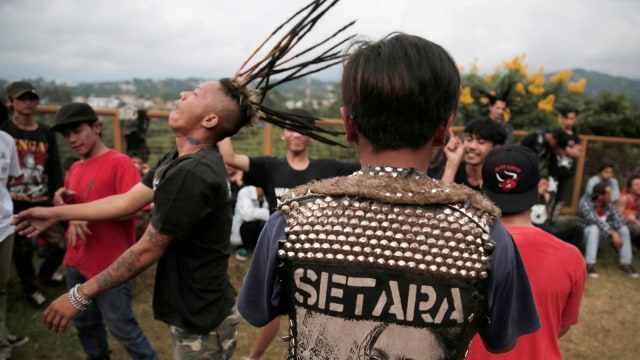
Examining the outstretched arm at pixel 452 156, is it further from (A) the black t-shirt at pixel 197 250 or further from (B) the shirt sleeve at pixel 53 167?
(B) the shirt sleeve at pixel 53 167

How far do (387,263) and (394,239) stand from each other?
2.4 inches

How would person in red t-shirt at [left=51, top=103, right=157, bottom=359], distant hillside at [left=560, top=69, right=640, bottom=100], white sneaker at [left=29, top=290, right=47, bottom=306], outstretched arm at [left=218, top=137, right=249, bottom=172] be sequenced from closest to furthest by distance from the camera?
person in red t-shirt at [left=51, top=103, right=157, bottom=359]
outstretched arm at [left=218, top=137, right=249, bottom=172]
white sneaker at [left=29, top=290, right=47, bottom=306]
distant hillside at [left=560, top=69, right=640, bottom=100]

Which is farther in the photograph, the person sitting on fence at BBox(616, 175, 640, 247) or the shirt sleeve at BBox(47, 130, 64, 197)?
the person sitting on fence at BBox(616, 175, 640, 247)

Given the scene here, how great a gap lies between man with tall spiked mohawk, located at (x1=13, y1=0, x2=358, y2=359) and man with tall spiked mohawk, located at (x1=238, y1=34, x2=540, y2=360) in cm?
103

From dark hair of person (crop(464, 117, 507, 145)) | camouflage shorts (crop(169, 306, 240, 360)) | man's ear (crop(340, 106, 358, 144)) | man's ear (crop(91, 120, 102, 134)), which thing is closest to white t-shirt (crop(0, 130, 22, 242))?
man's ear (crop(91, 120, 102, 134))

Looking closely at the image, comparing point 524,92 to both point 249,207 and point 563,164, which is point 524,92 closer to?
point 563,164

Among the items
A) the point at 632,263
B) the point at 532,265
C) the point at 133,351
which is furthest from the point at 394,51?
the point at 632,263

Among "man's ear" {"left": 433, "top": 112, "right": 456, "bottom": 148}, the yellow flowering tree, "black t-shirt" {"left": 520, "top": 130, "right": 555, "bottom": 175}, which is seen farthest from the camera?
the yellow flowering tree

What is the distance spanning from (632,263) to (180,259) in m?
7.37

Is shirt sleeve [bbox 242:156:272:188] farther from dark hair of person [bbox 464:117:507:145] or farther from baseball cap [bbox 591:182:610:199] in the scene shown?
baseball cap [bbox 591:182:610:199]

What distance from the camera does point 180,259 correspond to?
225cm

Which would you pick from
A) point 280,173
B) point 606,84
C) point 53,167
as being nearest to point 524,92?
Result: point 606,84

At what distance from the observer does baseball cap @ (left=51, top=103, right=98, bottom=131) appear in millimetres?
2980

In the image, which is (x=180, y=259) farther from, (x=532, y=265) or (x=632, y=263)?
(x=632, y=263)
